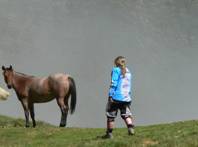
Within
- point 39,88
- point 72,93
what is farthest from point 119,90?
point 39,88

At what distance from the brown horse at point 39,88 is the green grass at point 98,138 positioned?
517 cm

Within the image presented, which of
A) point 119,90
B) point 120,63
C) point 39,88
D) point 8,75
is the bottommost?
point 119,90

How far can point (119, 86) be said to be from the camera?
16656 millimetres

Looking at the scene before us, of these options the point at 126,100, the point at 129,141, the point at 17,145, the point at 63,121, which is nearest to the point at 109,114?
the point at 126,100

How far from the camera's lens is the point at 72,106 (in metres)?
28.0

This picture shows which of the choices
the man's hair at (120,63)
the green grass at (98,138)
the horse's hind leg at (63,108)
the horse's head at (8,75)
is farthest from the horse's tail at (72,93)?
the man's hair at (120,63)

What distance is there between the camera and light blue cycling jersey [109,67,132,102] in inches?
650

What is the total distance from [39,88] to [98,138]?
38.3 ft

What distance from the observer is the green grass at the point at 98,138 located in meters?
14.5

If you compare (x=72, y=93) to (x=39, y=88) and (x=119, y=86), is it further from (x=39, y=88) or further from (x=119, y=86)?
(x=119, y=86)

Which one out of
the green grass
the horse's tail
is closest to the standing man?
the green grass

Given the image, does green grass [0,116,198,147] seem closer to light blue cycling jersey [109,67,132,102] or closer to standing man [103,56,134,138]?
standing man [103,56,134,138]

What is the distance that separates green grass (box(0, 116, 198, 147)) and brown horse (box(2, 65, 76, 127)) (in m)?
5.17

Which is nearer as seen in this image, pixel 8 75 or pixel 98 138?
pixel 98 138
